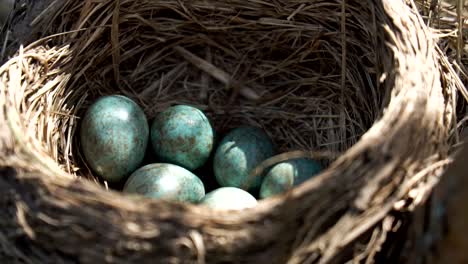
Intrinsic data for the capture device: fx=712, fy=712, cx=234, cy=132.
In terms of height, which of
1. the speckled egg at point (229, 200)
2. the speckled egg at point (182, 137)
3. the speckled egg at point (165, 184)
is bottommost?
the speckled egg at point (229, 200)

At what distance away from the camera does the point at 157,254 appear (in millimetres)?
1331

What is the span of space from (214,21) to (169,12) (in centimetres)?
14

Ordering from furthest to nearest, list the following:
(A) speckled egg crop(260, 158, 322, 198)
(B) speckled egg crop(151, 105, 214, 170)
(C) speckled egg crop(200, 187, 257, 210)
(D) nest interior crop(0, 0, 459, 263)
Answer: (B) speckled egg crop(151, 105, 214, 170) → (A) speckled egg crop(260, 158, 322, 198) → (C) speckled egg crop(200, 187, 257, 210) → (D) nest interior crop(0, 0, 459, 263)

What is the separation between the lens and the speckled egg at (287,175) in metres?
1.83

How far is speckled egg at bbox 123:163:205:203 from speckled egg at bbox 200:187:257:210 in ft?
0.17

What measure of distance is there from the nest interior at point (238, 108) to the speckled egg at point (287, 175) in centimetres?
14

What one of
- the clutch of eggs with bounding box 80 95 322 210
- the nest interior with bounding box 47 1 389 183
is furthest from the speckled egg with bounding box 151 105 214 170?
the nest interior with bounding box 47 1 389 183

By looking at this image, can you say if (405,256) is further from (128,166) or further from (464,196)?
(128,166)

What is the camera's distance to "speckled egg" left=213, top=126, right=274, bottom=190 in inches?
75.4

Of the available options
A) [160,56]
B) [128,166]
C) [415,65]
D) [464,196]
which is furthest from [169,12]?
[464,196]

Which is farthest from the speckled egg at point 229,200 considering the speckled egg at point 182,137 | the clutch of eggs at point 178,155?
the speckled egg at point 182,137

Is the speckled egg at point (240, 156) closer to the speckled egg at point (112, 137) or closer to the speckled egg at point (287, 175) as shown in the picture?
the speckled egg at point (287, 175)

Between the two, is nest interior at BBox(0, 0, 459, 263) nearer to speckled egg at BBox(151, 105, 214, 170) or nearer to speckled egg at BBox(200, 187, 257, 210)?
speckled egg at BBox(151, 105, 214, 170)

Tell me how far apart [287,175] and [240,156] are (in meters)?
0.16
